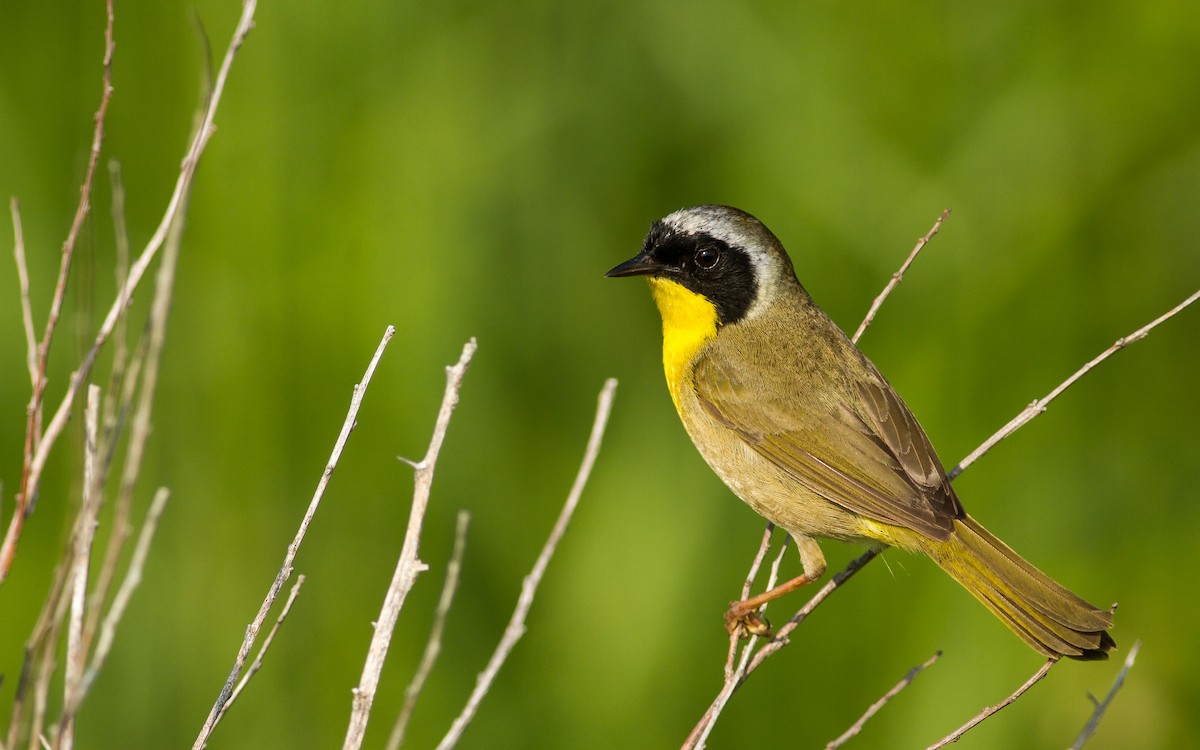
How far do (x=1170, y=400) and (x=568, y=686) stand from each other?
2.32 m

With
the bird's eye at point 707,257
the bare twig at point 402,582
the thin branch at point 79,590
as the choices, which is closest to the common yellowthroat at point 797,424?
the bird's eye at point 707,257

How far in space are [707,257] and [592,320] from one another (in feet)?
2.88

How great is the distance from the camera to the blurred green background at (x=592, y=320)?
4.25m

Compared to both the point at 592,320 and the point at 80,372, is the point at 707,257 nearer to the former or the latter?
the point at 592,320

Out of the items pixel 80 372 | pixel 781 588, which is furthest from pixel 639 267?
pixel 80 372

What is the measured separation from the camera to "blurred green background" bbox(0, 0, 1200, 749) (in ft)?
13.9

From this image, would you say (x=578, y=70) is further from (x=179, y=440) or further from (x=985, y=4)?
(x=179, y=440)

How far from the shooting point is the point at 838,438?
12.3 feet

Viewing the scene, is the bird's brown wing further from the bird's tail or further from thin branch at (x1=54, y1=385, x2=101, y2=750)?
thin branch at (x1=54, y1=385, x2=101, y2=750)

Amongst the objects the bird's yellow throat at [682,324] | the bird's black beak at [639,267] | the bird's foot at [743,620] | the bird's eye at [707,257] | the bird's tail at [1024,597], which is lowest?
the bird's foot at [743,620]

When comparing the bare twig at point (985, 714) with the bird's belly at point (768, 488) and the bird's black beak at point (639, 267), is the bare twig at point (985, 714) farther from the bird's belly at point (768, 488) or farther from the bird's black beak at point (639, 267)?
the bird's black beak at point (639, 267)

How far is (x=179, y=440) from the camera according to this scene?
14.2ft

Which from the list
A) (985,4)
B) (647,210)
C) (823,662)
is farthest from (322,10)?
(823,662)

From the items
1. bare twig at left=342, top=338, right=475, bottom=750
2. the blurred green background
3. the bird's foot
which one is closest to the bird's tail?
the bird's foot
